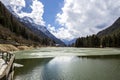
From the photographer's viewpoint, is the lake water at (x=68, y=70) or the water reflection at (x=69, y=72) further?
the lake water at (x=68, y=70)

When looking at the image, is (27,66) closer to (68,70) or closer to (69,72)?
(68,70)

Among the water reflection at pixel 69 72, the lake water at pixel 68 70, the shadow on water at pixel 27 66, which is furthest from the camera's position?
the shadow on water at pixel 27 66

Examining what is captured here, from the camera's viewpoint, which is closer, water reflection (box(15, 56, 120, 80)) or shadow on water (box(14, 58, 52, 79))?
water reflection (box(15, 56, 120, 80))

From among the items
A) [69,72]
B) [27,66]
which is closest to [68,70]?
[69,72]

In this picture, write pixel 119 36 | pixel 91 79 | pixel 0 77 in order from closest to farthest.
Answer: pixel 0 77 → pixel 91 79 → pixel 119 36

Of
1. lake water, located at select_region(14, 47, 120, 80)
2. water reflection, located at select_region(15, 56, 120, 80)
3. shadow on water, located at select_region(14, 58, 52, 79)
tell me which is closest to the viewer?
water reflection, located at select_region(15, 56, 120, 80)

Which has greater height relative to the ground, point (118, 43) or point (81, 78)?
point (118, 43)

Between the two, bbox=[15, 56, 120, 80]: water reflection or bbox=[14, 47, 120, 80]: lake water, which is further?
bbox=[14, 47, 120, 80]: lake water

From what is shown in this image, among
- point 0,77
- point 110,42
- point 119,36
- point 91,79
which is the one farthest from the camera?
point 110,42

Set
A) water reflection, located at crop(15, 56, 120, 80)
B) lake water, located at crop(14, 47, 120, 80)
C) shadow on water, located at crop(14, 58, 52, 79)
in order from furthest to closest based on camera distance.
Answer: shadow on water, located at crop(14, 58, 52, 79)
lake water, located at crop(14, 47, 120, 80)
water reflection, located at crop(15, 56, 120, 80)

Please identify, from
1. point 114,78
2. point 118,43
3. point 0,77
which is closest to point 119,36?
point 118,43

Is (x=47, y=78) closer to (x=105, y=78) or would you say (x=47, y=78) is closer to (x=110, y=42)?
(x=105, y=78)

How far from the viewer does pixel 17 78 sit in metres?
26.3

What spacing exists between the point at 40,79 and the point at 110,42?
177 metres
